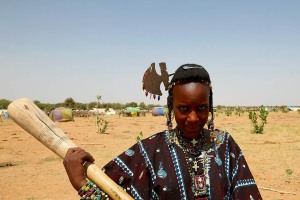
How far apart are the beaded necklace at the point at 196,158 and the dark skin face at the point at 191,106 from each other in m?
0.11

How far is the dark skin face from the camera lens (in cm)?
191

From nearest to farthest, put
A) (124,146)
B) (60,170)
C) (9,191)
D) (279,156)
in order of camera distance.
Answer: (9,191)
(60,170)
(279,156)
(124,146)

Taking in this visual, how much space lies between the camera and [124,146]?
38.3 feet

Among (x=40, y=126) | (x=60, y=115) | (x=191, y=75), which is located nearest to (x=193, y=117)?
(x=191, y=75)

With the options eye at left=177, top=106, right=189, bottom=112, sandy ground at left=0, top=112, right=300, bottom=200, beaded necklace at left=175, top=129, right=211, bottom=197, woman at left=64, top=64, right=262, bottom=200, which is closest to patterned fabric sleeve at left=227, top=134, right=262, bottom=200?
woman at left=64, top=64, right=262, bottom=200

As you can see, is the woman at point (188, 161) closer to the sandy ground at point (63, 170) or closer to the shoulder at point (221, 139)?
the shoulder at point (221, 139)

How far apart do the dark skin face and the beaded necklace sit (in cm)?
11

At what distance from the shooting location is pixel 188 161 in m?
2.02

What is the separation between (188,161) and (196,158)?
0.20ft

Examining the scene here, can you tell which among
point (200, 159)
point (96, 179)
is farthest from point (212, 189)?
point (96, 179)

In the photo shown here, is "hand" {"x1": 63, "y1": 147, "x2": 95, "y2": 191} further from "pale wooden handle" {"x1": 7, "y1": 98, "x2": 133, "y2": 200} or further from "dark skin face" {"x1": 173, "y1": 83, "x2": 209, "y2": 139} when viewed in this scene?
"dark skin face" {"x1": 173, "y1": 83, "x2": 209, "y2": 139}

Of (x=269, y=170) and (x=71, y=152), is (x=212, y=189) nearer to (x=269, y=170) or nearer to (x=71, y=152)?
(x=71, y=152)

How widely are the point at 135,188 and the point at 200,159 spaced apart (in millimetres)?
477

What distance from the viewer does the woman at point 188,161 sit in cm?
191
